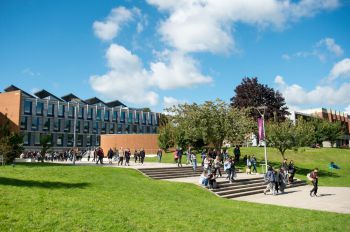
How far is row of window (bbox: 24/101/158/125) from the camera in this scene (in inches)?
A: 3081

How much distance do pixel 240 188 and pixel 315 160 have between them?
3012cm

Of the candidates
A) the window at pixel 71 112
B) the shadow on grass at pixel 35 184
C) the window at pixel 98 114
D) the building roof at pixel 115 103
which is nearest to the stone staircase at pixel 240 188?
the shadow on grass at pixel 35 184

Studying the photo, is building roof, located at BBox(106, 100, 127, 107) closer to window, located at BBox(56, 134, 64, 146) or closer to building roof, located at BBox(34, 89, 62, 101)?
A: building roof, located at BBox(34, 89, 62, 101)

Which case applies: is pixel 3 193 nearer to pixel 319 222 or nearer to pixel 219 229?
pixel 219 229

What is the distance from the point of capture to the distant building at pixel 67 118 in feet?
244

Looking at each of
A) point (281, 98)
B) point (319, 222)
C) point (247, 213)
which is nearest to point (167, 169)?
point (247, 213)

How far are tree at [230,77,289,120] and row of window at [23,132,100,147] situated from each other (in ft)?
144

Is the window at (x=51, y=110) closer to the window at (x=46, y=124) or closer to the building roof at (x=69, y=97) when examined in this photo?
the window at (x=46, y=124)

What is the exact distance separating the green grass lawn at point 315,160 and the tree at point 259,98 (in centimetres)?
558

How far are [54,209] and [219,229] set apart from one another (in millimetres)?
5140

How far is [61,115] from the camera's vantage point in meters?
83.6

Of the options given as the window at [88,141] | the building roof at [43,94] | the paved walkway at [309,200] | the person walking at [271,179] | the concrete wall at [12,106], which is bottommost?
the paved walkway at [309,200]

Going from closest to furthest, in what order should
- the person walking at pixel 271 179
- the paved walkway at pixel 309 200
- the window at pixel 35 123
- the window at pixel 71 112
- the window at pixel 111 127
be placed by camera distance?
1. the paved walkway at pixel 309 200
2. the person walking at pixel 271 179
3. the window at pixel 35 123
4. the window at pixel 71 112
5. the window at pixel 111 127

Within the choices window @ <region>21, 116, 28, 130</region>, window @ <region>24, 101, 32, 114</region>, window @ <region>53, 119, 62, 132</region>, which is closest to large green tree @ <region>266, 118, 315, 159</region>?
window @ <region>21, 116, 28, 130</region>
